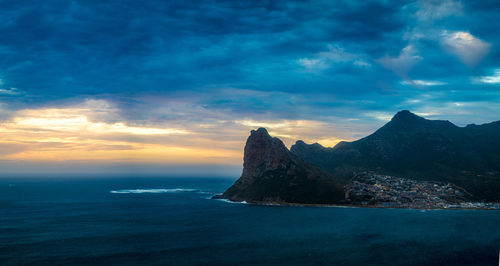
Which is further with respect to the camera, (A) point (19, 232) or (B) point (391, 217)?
(B) point (391, 217)

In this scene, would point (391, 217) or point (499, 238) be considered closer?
point (499, 238)

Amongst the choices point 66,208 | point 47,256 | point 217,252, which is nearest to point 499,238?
point 217,252

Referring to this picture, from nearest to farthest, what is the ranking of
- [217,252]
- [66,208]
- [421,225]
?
1. [217,252]
2. [421,225]
3. [66,208]

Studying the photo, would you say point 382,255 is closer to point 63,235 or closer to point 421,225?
→ point 421,225

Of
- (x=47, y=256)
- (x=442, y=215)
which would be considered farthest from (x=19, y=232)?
(x=442, y=215)

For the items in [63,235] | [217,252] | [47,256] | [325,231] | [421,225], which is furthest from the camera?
[421,225]

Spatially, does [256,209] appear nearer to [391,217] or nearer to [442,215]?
[391,217]
